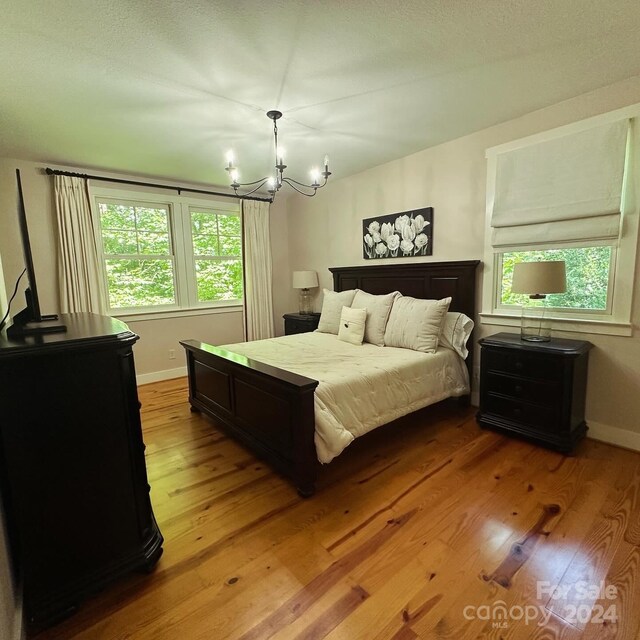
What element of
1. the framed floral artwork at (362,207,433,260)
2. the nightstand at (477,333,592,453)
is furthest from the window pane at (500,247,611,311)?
the framed floral artwork at (362,207,433,260)

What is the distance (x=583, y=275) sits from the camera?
8.34 ft

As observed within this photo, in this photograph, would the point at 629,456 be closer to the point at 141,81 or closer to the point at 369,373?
the point at 369,373

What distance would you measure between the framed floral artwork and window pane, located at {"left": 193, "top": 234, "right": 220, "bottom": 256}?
A: 2.09 meters

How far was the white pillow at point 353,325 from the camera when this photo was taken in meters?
3.21

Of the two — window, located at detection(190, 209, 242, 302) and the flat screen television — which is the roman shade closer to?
the flat screen television

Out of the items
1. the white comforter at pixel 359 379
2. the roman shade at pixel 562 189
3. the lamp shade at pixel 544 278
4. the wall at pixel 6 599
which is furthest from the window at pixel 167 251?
the lamp shade at pixel 544 278

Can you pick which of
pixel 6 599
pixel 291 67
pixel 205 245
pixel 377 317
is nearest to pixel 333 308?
pixel 377 317

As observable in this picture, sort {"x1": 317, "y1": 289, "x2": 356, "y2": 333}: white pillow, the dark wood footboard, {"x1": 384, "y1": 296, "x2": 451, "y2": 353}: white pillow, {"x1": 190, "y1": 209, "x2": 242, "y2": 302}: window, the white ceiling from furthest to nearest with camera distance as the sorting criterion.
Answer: {"x1": 190, "y1": 209, "x2": 242, "y2": 302}: window → {"x1": 317, "y1": 289, "x2": 356, "y2": 333}: white pillow → {"x1": 384, "y1": 296, "x2": 451, "y2": 353}: white pillow → the dark wood footboard → the white ceiling

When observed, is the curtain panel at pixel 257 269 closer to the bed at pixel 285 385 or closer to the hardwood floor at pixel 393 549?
the bed at pixel 285 385

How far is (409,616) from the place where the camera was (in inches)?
50.1

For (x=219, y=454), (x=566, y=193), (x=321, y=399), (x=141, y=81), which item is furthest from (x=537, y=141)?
(x=219, y=454)

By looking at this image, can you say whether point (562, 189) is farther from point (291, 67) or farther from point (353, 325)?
point (291, 67)

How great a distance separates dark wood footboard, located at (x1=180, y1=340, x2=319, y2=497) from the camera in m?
1.95

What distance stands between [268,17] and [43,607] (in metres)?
2.63
